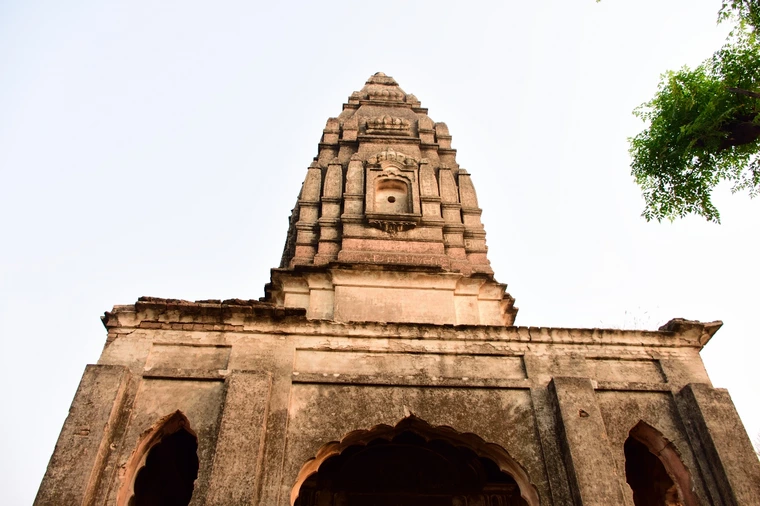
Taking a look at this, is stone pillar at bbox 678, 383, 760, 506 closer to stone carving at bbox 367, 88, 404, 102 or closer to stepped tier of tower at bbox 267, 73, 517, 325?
stepped tier of tower at bbox 267, 73, 517, 325

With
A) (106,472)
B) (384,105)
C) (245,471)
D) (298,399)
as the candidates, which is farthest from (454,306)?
(384,105)

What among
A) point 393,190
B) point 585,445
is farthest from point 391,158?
point 585,445

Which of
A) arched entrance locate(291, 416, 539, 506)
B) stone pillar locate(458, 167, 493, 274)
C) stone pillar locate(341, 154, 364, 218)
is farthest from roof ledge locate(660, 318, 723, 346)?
stone pillar locate(341, 154, 364, 218)

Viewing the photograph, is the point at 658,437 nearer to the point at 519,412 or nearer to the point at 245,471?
the point at 519,412

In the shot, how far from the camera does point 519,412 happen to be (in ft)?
27.5

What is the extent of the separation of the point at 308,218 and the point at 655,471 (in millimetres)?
8538

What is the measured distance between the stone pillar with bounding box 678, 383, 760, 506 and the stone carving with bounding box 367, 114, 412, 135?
10240mm

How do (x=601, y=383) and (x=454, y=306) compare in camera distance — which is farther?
(x=454, y=306)

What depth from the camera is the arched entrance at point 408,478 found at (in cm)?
1014

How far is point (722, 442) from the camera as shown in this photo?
7.96 m

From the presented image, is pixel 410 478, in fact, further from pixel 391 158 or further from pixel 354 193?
pixel 391 158

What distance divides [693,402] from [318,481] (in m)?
5.82

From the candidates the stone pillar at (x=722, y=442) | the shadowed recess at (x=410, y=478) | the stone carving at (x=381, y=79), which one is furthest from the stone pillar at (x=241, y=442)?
the stone carving at (x=381, y=79)

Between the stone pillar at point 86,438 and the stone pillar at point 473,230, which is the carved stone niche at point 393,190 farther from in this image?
the stone pillar at point 86,438
